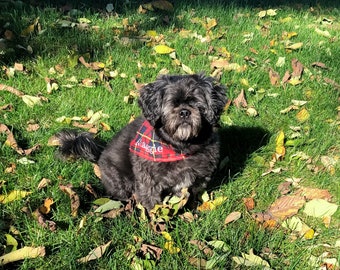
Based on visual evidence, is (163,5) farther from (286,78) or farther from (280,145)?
(280,145)

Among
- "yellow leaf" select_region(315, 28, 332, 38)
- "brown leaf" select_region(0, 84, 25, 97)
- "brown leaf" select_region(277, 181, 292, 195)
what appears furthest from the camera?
"yellow leaf" select_region(315, 28, 332, 38)

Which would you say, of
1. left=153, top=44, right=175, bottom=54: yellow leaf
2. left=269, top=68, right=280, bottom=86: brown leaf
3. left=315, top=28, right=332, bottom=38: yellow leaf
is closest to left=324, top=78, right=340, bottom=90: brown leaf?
left=269, top=68, right=280, bottom=86: brown leaf

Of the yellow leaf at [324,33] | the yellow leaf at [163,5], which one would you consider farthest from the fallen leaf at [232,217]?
Answer: the yellow leaf at [163,5]

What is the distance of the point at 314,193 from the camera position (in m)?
3.96

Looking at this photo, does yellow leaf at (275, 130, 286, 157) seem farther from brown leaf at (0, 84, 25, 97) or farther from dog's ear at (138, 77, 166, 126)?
brown leaf at (0, 84, 25, 97)

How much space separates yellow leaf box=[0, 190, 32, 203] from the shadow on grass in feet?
5.69

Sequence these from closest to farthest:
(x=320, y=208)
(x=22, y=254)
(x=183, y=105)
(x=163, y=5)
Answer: (x=22, y=254)
(x=183, y=105)
(x=320, y=208)
(x=163, y=5)

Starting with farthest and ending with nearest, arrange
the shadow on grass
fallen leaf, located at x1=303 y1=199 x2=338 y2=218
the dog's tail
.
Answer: the shadow on grass < the dog's tail < fallen leaf, located at x1=303 y1=199 x2=338 y2=218

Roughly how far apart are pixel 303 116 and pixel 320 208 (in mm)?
1485

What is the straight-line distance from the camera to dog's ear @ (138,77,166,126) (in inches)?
133

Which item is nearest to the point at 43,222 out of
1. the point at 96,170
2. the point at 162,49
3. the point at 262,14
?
the point at 96,170

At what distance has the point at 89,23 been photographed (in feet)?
21.5

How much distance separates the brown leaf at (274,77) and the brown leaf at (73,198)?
317cm

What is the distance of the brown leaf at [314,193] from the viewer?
3928 millimetres
